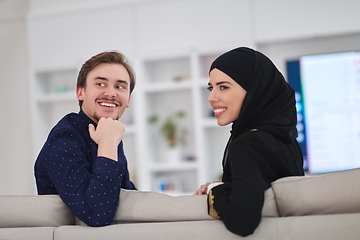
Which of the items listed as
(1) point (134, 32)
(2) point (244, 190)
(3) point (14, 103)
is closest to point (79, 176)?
(2) point (244, 190)

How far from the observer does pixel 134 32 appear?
3.83m

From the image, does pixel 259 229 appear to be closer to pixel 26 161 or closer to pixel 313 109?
pixel 313 109

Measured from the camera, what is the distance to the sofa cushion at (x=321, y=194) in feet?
3.26

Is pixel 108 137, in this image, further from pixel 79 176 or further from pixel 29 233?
pixel 29 233

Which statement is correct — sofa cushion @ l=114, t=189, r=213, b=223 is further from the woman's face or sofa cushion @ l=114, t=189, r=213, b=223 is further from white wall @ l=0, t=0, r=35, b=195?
white wall @ l=0, t=0, r=35, b=195

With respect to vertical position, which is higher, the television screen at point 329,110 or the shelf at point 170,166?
the television screen at point 329,110

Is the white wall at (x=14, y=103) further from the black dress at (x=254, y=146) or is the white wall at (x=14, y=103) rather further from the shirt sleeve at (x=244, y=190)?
the shirt sleeve at (x=244, y=190)

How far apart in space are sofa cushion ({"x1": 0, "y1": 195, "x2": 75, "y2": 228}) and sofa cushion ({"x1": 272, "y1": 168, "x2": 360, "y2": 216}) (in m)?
0.74

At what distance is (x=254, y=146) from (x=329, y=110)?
282 centimetres

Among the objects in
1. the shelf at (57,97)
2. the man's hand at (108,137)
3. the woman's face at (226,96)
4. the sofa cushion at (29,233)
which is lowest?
the sofa cushion at (29,233)

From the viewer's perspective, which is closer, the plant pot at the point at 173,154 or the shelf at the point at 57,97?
the plant pot at the point at 173,154

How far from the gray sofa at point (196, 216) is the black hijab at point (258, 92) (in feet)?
0.83

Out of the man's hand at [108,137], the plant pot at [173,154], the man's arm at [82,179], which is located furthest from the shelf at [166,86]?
the man's arm at [82,179]

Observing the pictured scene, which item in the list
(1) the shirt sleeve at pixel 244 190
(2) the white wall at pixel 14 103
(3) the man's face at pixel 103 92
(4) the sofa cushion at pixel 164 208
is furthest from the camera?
(2) the white wall at pixel 14 103
